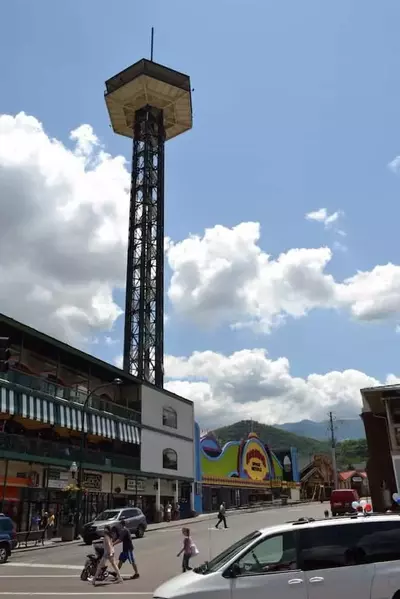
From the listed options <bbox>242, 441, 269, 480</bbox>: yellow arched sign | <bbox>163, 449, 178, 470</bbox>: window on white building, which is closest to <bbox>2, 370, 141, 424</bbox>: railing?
<bbox>163, 449, 178, 470</bbox>: window on white building

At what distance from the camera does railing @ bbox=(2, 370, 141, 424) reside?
34.1 meters

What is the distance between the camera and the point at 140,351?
213 ft

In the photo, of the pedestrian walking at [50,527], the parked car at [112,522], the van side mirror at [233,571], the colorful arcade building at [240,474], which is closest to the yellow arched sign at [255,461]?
the colorful arcade building at [240,474]

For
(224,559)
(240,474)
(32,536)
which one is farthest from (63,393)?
(240,474)

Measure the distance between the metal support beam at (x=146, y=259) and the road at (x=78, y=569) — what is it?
3474 centimetres

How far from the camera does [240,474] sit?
65188 mm

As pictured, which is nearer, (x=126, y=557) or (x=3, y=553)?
(x=126, y=557)

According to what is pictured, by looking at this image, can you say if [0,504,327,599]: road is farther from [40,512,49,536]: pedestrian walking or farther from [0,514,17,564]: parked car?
[40,512,49,536]: pedestrian walking

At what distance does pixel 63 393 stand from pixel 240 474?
32.7m

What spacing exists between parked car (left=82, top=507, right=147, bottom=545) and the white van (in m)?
20.3

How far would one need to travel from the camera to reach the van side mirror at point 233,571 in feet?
25.1

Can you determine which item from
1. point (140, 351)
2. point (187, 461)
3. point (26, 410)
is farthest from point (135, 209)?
point (26, 410)

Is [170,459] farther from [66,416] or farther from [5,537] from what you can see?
[5,537]

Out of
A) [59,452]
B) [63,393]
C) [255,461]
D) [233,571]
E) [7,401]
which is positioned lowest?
[233,571]
